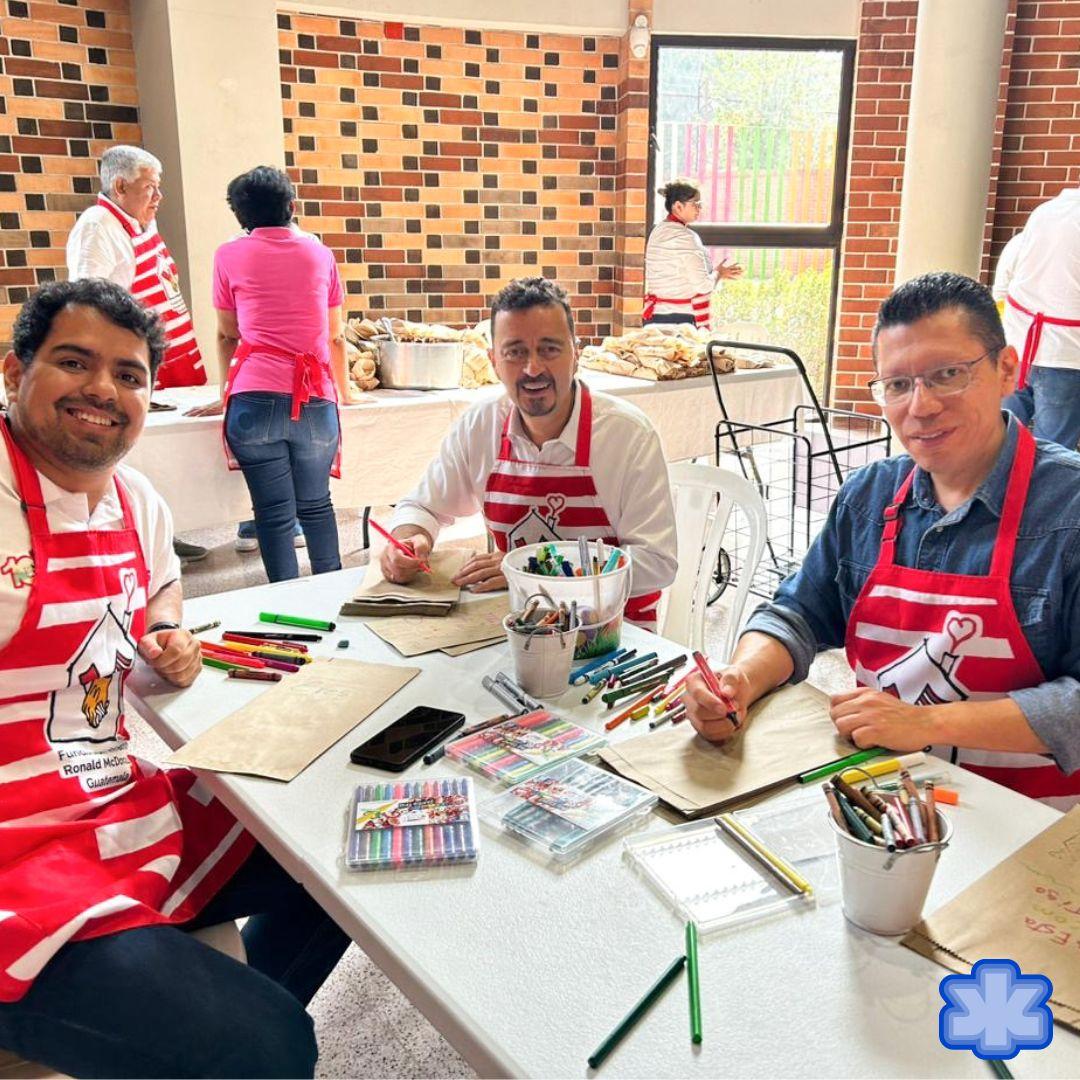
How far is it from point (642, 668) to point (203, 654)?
677 millimetres

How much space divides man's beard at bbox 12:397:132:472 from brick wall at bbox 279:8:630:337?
4029 millimetres

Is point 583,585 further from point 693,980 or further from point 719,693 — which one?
point 693,980

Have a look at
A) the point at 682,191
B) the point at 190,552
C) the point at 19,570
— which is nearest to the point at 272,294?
the point at 190,552

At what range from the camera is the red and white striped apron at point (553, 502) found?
6.64 feet

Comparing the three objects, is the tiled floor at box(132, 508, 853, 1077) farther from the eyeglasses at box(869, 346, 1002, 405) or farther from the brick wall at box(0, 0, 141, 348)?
the brick wall at box(0, 0, 141, 348)

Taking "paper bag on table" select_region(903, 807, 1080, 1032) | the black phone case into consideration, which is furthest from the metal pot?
"paper bag on table" select_region(903, 807, 1080, 1032)

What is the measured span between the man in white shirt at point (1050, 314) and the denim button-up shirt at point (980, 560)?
2819 mm

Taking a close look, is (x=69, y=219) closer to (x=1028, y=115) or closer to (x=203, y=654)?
(x=203, y=654)

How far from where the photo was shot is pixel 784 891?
980 millimetres

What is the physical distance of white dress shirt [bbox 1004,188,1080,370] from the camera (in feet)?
12.4

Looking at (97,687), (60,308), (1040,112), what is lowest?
(97,687)

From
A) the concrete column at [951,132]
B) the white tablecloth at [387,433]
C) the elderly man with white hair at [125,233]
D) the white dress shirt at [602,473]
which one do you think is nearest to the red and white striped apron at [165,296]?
the elderly man with white hair at [125,233]

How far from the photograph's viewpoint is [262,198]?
2.96 m

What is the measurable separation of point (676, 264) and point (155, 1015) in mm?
4799
